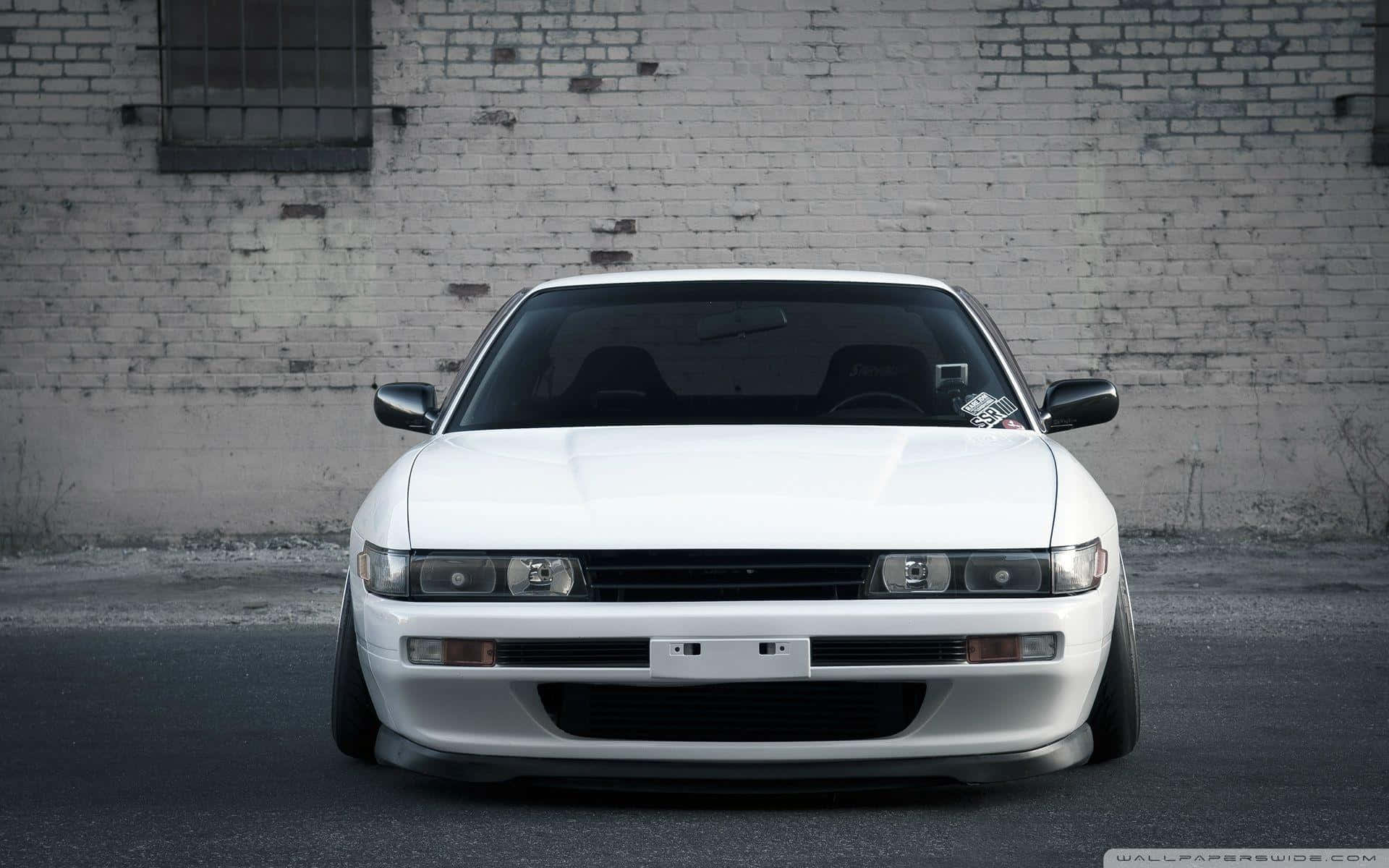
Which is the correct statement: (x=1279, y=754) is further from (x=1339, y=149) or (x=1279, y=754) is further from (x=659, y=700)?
(x=1339, y=149)

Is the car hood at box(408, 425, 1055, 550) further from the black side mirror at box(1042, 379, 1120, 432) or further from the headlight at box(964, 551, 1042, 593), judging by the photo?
the black side mirror at box(1042, 379, 1120, 432)

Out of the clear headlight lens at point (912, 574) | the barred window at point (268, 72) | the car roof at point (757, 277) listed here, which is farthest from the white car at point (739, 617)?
the barred window at point (268, 72)

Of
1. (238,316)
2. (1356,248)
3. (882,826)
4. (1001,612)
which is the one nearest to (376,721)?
(882,826)

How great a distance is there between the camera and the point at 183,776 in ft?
14.0

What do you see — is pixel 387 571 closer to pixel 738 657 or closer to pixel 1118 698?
pixel 738 657

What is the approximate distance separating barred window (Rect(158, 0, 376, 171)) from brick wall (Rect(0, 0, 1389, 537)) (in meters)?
0.18

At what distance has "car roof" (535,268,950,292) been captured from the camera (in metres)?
5.07

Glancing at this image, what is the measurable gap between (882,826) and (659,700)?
58cm

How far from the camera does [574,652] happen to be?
3469 millimetres

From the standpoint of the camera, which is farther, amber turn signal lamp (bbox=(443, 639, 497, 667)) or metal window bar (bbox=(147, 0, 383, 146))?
metal window bar (bbox=(147, 0, 383, 146))

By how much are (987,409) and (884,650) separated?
135 cm

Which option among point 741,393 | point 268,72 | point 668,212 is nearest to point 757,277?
point 741,393

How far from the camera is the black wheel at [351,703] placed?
407 centimetres

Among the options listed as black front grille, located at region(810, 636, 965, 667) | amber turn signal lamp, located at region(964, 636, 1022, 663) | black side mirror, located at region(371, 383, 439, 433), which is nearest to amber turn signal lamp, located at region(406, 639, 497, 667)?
black front grille, located at region(810, 636, 965, 667)
